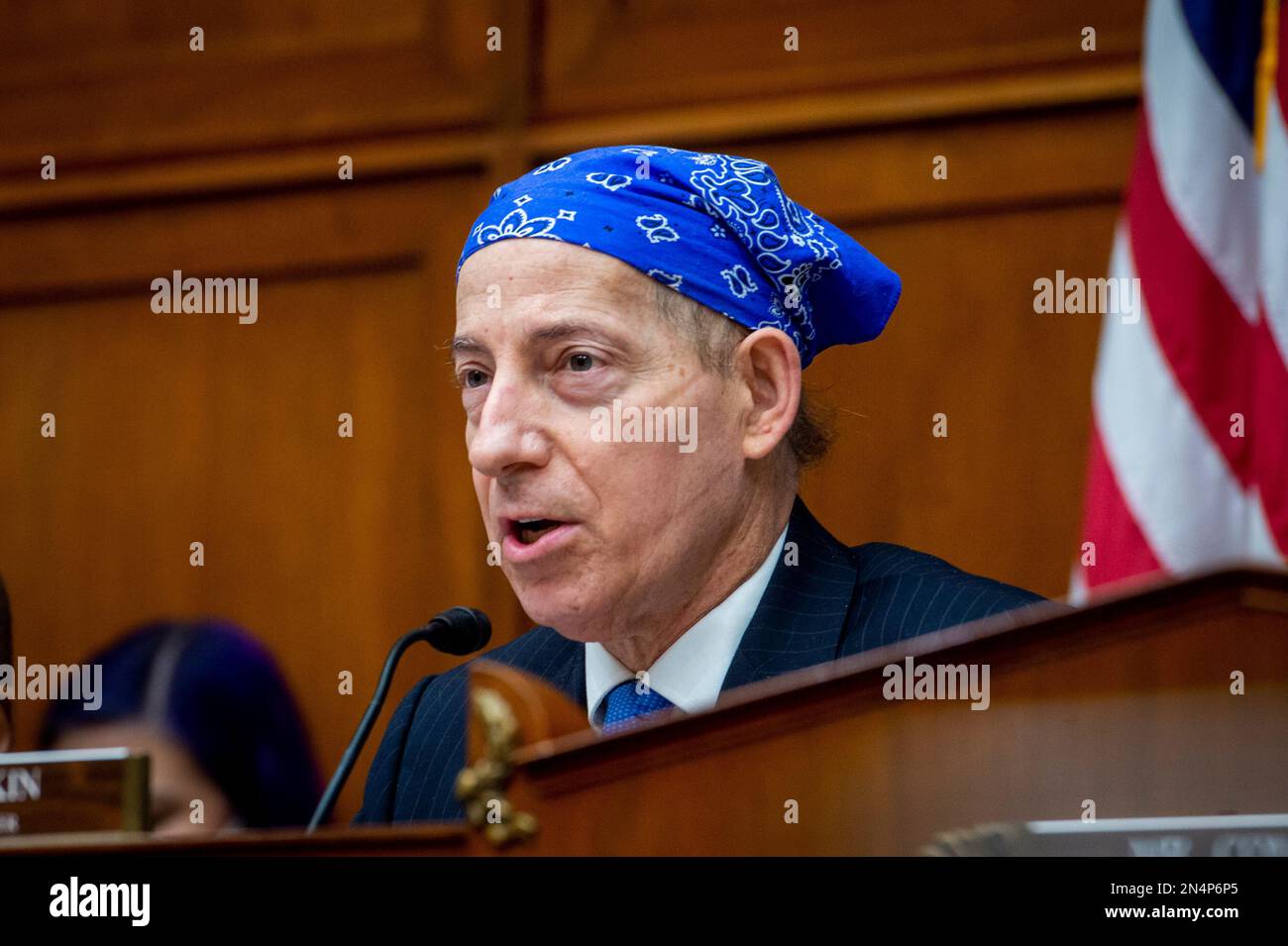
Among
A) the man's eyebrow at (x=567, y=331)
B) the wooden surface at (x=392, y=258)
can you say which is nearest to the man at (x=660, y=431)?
the man's eyebrow at (x=567, y=331)

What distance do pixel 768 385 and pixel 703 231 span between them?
0.67ft

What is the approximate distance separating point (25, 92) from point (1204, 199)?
2669mm

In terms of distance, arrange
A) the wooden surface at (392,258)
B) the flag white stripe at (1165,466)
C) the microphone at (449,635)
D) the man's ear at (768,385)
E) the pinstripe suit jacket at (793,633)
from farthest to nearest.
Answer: the wooden surface at (392,258), the flag white stripe at (1165,466), the man's ear at (768,385), the pinstripe suit jacket at (793,633), the microphone at (449,635)

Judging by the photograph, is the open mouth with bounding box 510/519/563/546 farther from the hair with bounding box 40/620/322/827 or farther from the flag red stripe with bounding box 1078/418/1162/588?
the flag red stripe with bounding box 1078/418/1162/588

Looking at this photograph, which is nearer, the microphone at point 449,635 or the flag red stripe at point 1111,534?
the microphone at point 449,635

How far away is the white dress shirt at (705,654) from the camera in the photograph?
1904 millimetres

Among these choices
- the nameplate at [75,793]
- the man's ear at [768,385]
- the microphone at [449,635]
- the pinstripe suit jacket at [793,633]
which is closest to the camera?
the nameplate at [75,793]

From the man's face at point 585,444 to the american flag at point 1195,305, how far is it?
0.93m

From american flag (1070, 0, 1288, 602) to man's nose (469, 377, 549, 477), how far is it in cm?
108

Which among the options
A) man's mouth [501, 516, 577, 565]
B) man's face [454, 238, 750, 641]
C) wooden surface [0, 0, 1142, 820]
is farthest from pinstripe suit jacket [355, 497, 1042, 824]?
wooden surface [0, 0, 1142, 820]

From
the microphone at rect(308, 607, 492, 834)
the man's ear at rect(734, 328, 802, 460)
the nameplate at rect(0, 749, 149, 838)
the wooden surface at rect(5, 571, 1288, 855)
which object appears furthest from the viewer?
the man's ear at rect(734, 328, 802, 460)

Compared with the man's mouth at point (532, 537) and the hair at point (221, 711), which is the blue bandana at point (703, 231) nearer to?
the man's mouth at point (532, 537)

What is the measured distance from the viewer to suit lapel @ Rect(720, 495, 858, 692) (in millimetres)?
1861

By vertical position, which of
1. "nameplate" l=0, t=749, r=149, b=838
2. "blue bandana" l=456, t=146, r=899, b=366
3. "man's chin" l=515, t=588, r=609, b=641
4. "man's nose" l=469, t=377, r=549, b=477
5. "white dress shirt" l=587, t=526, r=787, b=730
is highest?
"blue bandana" l=456, t=146, r=899, b=366
